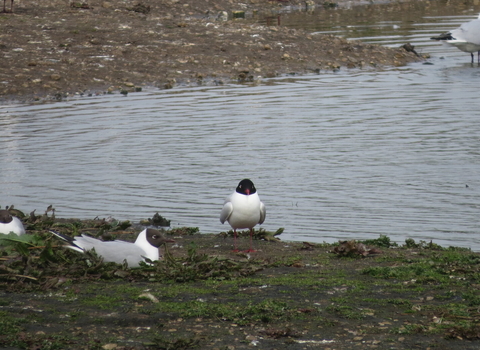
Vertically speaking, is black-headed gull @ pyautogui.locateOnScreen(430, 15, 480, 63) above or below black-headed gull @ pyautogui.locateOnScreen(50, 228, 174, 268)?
above

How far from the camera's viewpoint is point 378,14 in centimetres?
4000

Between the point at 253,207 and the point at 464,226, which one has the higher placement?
the point at 253,207

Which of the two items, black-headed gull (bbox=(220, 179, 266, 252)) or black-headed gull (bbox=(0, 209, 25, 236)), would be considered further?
black-headed gull (bbox=(220, 179, 266, 252))

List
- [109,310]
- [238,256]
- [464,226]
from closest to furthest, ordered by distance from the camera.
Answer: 1. [109,310]
2. [238,256]
3. [464,226]

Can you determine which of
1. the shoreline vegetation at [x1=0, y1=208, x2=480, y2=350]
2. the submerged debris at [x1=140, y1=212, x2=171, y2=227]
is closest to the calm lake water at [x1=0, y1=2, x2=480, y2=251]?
the submerged debris at [x1=140, y1=212, x2=171, y2=227]

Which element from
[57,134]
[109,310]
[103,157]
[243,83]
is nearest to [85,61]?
[243,83]

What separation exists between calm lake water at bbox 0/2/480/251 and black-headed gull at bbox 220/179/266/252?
3.76 feet

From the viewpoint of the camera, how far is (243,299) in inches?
251

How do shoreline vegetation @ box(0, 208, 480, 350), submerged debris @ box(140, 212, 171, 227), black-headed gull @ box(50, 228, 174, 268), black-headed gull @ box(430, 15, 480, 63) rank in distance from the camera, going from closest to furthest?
shoreline vegetation @ box(0, 208, 480, 350) < black-headed gull @ box(50, 228, 174, 268) < submerged debris @ box(140, 212, 171, 227) < black-headed gull @ box(430, 15, 480, 63)

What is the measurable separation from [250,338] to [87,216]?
18.6 feet

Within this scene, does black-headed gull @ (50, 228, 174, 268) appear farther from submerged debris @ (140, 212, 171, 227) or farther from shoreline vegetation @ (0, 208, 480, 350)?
submerged debris @ (140, 212, 171, 227)

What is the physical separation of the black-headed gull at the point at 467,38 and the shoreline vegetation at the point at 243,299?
19147mm

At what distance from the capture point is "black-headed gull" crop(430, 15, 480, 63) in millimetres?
25969

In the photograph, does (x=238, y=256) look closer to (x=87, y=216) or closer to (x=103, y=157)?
(x=87, y=216)
